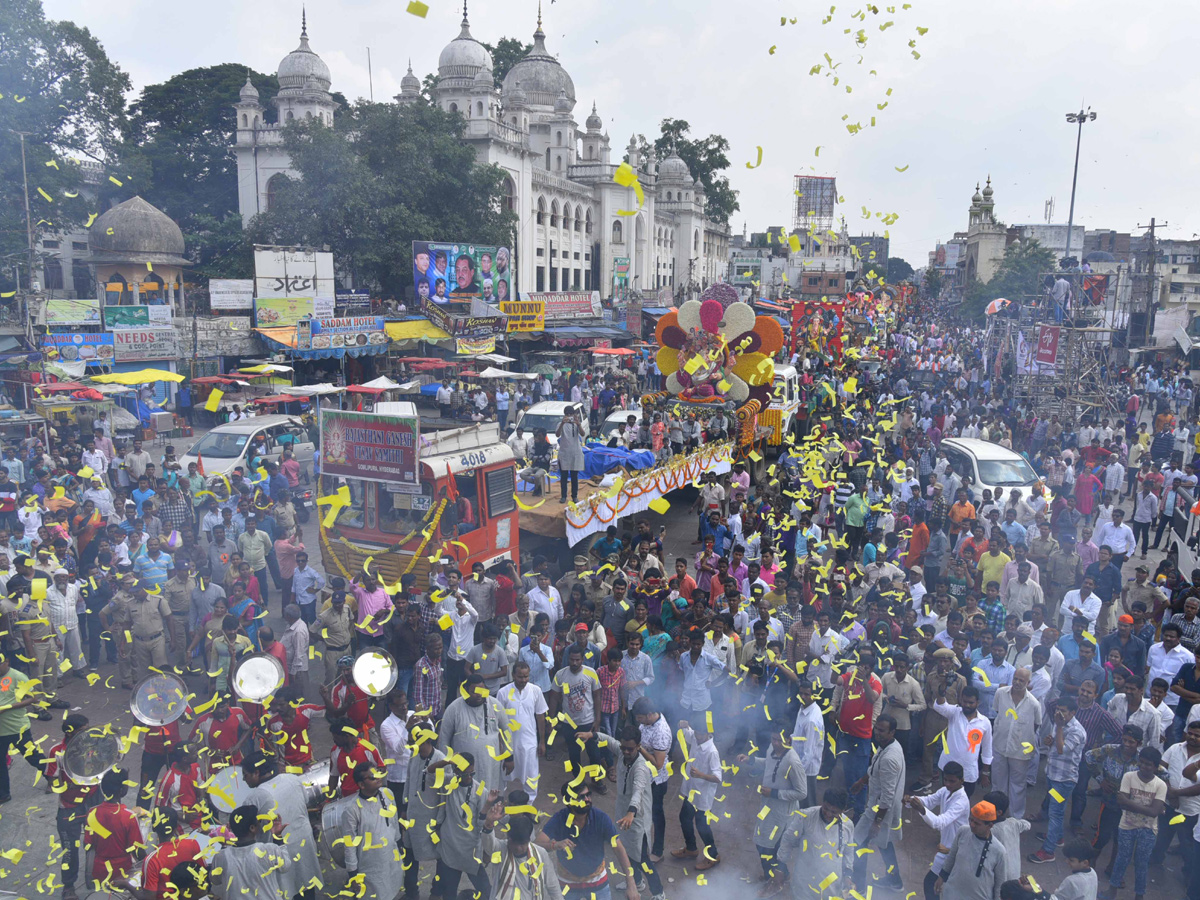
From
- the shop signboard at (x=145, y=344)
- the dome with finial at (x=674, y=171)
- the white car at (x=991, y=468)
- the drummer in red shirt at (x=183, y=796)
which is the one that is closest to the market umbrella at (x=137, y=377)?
the shop signboard at (x=145, y=344)

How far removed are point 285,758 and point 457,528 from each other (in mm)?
3660

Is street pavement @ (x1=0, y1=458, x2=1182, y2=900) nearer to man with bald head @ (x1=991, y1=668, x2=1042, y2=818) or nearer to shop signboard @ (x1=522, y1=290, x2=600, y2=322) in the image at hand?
man with bald head @ (x1=991, y1=668, x2=1042, y2=818)

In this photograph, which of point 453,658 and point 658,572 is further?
point 658,572

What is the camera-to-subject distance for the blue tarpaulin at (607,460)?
13430 millimetres

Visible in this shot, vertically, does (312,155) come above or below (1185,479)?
above

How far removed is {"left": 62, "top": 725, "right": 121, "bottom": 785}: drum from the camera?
5.48 m

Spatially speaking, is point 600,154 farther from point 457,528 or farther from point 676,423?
point 457,528

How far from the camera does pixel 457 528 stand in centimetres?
940

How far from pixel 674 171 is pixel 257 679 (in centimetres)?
7195

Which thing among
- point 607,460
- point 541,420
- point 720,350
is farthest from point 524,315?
point 607,460

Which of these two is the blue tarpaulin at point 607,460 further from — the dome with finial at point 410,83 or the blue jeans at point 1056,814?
the dome with finial at point 410,83

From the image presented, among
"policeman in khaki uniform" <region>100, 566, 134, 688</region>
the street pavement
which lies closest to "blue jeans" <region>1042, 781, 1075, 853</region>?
the street pavement

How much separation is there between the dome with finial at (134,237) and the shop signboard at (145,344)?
11.3 metres

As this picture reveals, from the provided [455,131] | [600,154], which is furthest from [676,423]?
[600,154]
